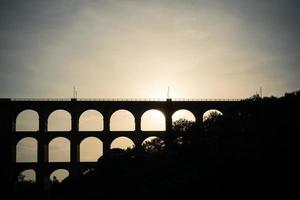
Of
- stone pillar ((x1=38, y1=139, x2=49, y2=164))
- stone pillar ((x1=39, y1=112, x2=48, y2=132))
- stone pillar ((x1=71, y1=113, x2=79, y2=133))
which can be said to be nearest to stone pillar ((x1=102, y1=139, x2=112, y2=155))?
stone pillar ((x1=71, y1=113, x2=79, y2=133))

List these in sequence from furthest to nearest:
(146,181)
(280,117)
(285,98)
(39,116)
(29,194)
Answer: (29,194) → (39,116) → (285,98) → (280,117) → (146,181)

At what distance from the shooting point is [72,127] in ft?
182

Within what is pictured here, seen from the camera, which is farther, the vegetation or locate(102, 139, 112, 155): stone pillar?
locate(102, 139, 112, 155): stone pillar

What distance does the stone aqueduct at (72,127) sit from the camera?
53688mm

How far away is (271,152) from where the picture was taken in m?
32.1

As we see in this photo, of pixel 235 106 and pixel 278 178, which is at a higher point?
pixel 235 106

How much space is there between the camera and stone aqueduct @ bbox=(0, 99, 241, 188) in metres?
53.7

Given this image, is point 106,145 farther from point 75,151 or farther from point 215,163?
point 215,163

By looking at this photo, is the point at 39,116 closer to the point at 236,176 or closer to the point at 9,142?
the point at 9,142

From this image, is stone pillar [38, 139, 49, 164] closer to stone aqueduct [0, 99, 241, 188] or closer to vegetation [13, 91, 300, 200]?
stone aqueduct [0, 99, 241, 188]

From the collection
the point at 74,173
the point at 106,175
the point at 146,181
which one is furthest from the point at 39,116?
the point at 146,181

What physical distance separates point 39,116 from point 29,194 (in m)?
12.4

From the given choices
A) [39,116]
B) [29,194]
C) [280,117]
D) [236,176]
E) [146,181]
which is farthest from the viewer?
[29,194]

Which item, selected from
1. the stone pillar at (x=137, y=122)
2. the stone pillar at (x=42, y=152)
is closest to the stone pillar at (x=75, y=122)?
the stone pillar at (x=42, y=152)
